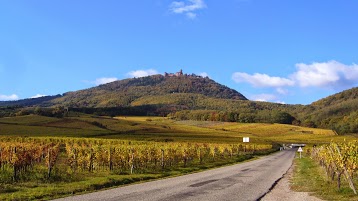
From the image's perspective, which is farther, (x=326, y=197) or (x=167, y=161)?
(x=167, y=161)

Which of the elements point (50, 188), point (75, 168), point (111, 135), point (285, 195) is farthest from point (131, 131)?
point (285, 195)

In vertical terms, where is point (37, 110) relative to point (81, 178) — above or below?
above

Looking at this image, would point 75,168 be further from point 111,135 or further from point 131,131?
point 131,131

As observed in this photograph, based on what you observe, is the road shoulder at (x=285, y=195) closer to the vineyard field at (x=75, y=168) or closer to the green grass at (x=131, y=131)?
the vineyard field at (x=75, y=168)

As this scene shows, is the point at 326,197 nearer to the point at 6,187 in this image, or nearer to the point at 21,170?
the point at 6,187

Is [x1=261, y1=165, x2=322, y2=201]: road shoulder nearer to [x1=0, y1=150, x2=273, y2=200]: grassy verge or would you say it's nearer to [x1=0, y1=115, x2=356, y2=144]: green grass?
[x1=0, y1=150, x2=273, y2=200]: grassy verge

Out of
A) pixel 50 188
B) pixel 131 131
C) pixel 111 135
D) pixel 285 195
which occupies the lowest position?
pixel 285 195

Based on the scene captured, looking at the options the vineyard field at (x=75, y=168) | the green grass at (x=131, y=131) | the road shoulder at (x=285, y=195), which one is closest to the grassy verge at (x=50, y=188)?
the vineyard field at (x=75, y=168)

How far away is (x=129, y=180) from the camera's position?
2730 centimetres

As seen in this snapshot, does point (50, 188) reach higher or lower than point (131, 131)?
lower

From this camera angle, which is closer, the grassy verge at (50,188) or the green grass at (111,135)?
the grassy verge at (50,188)

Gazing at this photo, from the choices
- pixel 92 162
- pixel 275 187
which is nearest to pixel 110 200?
pixel 275 187

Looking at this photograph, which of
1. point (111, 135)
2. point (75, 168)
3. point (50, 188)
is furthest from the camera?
point (111, 135)

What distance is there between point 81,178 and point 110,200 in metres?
10.0
